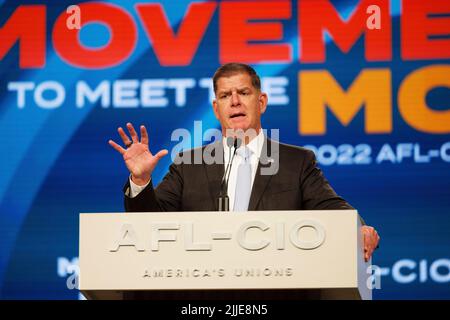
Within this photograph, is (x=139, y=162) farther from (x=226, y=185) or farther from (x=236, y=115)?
(x=236, y=115)

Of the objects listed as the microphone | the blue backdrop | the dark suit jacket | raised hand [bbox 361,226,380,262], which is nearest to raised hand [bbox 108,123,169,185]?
the dark suit jacket

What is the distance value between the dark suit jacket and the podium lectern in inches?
20.1

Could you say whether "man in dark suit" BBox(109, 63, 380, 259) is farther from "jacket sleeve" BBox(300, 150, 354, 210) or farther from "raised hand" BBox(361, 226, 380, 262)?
"raised hand" BBox(361, 226, 380, 262)

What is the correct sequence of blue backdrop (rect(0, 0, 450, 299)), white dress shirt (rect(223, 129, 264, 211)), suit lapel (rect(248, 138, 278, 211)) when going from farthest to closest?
1. blue backdrop (rect(0, 0, 450, 299))
2. white dress shirt (rect(223, 129, 264, 211))
3. suit lapel (rect(248, 138, 278, 211))

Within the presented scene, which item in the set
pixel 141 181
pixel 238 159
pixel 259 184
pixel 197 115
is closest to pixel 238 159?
pixel 238 159

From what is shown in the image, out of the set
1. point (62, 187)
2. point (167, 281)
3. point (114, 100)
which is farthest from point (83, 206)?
point (167, 281)

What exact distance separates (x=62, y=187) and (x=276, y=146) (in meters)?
1.85

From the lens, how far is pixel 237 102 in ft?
13.5

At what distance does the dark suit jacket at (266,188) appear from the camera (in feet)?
12.7

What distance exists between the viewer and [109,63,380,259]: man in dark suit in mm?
3711

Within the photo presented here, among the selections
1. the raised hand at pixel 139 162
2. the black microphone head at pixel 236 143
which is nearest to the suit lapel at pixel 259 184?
the black microphone head at pixel 236 143

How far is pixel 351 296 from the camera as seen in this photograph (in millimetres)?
3283

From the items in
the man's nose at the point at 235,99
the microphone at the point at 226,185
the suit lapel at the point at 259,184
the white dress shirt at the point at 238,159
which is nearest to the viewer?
the microphone at the point at 226,185

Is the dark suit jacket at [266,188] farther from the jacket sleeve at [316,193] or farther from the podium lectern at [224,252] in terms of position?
the podium lectern at [224,252]
